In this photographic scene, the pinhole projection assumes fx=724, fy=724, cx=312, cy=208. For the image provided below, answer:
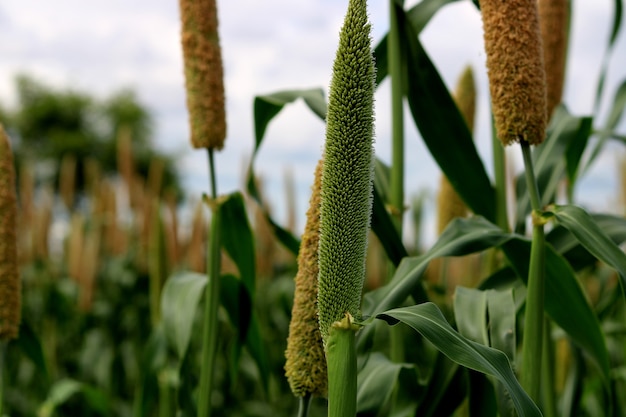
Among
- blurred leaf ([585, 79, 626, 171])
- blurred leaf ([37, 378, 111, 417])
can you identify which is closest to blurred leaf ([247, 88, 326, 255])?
blurred leaf ([585, 79, 626, 171])

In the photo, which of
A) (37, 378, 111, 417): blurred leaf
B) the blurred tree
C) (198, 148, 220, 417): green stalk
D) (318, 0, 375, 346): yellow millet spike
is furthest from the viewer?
the blurred tree

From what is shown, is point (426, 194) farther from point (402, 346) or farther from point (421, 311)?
point (421, 311)

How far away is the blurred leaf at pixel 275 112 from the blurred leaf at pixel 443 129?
281mm

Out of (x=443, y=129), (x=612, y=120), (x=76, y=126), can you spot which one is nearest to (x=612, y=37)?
(x=612, y=120)

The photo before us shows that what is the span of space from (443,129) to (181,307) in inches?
40.0

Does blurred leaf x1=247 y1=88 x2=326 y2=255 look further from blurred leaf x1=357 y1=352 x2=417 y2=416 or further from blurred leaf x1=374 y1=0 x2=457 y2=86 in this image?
blurred leaf x1=357 y1=352 x2=417 y2=416

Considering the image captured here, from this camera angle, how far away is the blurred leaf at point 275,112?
2135 mm

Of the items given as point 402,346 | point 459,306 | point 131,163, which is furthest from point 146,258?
point 459,306

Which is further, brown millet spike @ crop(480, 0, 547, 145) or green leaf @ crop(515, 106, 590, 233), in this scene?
green leaf @ crop(515, 106, 590, 233)

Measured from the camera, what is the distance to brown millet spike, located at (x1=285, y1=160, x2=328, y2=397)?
1389 millimetres

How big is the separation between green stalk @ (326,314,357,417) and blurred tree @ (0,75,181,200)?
40.2 m

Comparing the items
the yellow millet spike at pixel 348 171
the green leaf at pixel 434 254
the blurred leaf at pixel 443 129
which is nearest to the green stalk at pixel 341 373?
the yellow millet spike at pixel 348 171

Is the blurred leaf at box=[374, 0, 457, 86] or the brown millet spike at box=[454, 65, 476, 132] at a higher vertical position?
the blurred leaf at box=[374, 0, 457, 86]

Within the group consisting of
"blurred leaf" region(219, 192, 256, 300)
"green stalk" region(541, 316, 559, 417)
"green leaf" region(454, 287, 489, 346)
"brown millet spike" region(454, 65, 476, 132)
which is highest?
"brown millet spike" region(454, 65, 476, 132)
